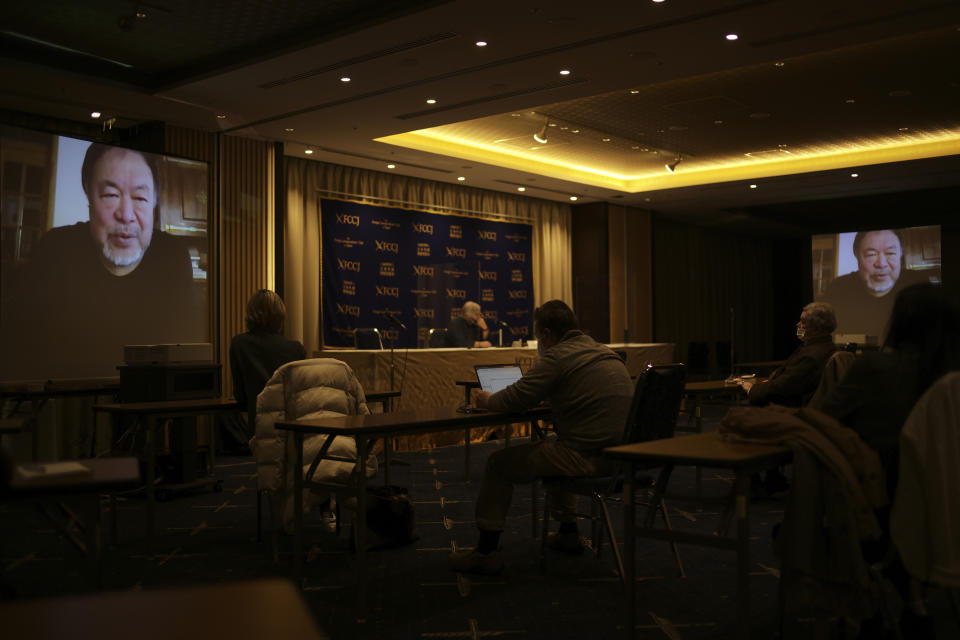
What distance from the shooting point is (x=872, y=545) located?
288 centimetres

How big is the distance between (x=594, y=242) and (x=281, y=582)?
12547mm

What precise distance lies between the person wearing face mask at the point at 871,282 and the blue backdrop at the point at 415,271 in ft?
17.6

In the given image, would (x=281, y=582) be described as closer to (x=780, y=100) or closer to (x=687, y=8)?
(x=687, y=8)

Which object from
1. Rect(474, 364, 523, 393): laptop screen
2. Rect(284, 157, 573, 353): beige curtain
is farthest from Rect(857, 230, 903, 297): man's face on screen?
Rect(474, 364, 523, 393): laptop screen

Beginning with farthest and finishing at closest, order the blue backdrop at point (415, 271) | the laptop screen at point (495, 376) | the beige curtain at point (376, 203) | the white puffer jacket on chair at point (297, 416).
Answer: the blue backdrop at point (415, 271)
the beige curtain at point (376, 203)
the laptop screen at point (495, 376)
the white puffer jacket on chair at point (297, 416)

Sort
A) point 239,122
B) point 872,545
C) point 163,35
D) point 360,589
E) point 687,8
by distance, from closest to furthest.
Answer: point 872,545
point 360,589
point 687,8
point 163,35
point 239,122

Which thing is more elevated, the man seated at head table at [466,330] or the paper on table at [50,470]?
the man seated at head table at [466,330]

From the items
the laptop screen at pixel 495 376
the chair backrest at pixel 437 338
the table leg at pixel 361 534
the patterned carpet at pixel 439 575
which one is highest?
the chair backrest at pixel 437 338

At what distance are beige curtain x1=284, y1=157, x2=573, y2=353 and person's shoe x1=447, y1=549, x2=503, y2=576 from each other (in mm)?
5777

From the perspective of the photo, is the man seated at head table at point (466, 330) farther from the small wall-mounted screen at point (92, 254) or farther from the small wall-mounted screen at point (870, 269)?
the small wall-mounted screen at point (870, 269)

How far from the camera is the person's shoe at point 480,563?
13.1 ft

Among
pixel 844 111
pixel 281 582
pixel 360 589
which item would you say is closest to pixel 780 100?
pixel 844 111

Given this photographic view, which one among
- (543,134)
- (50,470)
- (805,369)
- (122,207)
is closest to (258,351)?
(50,470)

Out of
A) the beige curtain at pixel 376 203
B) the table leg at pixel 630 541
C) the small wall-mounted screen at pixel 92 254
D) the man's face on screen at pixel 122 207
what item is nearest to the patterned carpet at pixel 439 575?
the table leg at pixel 630 541
